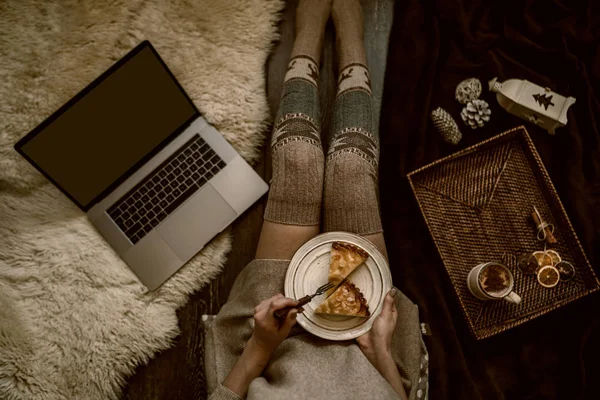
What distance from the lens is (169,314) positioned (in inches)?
47.4

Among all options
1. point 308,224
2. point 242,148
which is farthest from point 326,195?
point 242,148

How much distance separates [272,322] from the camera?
824mm

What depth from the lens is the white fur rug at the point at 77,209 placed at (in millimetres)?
1136

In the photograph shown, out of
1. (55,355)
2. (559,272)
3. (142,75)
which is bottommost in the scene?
(559,272)

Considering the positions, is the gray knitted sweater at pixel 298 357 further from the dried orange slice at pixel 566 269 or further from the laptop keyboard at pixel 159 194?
the dried orange slice at pixel 566 269

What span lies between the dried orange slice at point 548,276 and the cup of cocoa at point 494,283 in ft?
0.30

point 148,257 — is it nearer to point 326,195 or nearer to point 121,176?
point 121,176

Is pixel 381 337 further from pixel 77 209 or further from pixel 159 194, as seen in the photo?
pixel 77 209

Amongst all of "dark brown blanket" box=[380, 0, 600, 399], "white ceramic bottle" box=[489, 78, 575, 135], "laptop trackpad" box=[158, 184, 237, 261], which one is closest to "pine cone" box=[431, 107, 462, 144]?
"dark brown blanket" box=[380, 0, 600, 399]

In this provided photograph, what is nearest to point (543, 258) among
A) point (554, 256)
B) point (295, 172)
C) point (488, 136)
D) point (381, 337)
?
point (554, 256)

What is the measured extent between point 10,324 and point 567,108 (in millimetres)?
1613

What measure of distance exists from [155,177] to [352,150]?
546mm

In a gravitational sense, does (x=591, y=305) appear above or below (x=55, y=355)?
below

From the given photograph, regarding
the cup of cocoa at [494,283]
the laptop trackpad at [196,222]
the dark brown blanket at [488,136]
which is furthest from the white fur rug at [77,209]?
the cup of cocoa at [494,283]
